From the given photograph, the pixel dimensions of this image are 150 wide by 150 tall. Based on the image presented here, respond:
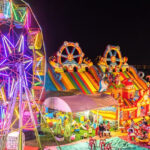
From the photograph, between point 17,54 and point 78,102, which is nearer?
→ point 17,54

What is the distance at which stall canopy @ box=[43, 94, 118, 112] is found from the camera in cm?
1196

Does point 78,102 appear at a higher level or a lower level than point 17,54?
lower

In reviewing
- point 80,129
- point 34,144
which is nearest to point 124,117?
point 80,129

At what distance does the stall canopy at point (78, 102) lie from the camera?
11956 mm

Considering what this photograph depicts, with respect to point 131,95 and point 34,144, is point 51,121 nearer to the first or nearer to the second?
point 34,144

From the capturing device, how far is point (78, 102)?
41.1 ft

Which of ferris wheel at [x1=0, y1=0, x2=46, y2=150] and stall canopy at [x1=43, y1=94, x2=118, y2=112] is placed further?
stall canopy at [x1=43, y1=94, x2=118, y2=112]

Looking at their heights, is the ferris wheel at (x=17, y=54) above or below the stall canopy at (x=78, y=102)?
above

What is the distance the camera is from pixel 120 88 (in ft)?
51.0

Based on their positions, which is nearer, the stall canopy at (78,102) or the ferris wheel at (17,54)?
the ferris wheel at (17,54)

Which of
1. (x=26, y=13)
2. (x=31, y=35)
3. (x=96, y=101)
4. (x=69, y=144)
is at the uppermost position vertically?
(x=26, y=13)

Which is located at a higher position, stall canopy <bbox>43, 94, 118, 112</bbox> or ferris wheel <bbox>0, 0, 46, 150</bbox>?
ferris wheel <bbox>0, 0, 46, 150</bbox>

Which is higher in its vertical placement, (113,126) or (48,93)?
(48,93)

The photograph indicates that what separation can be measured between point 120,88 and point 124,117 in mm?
1905
